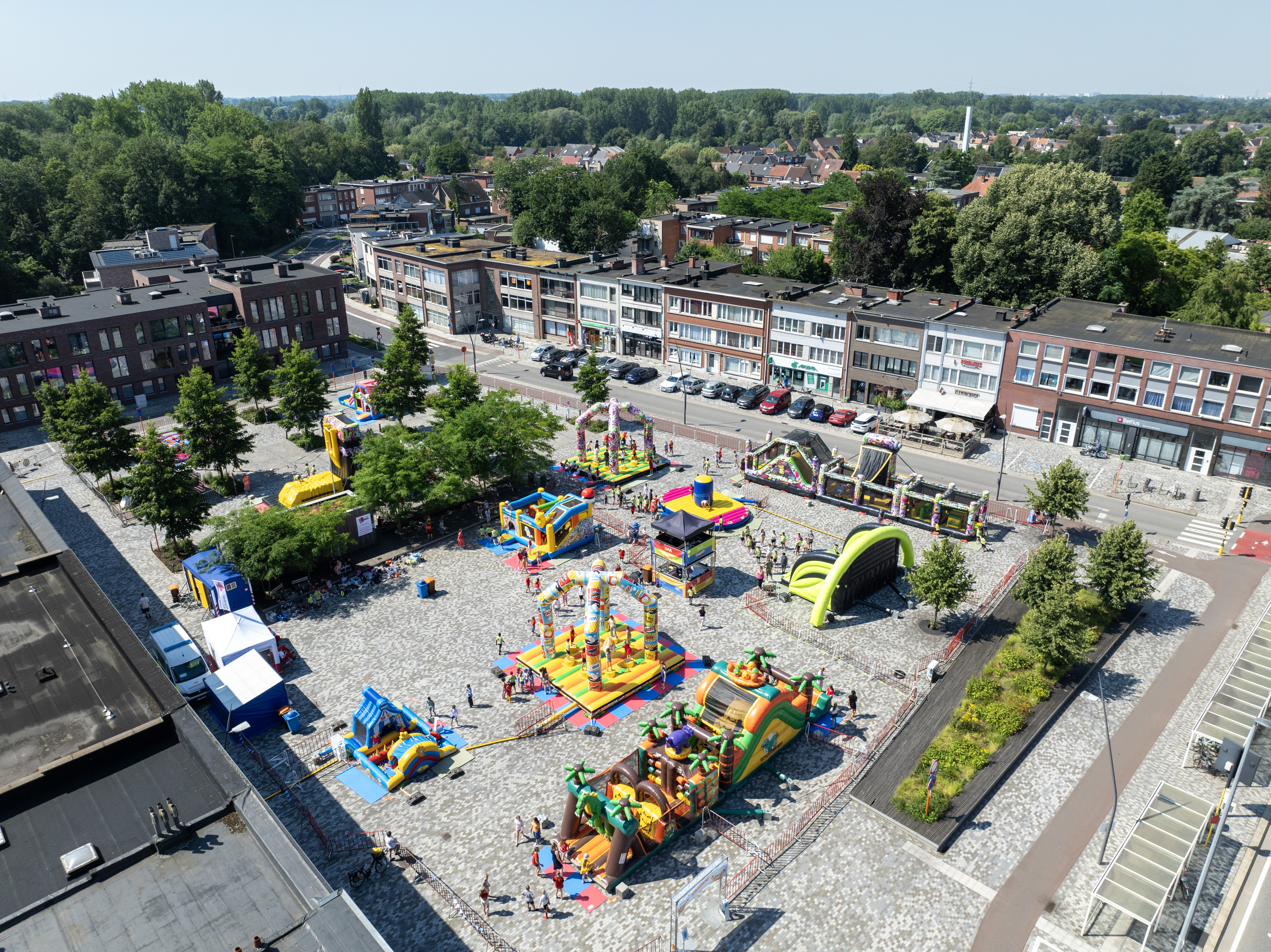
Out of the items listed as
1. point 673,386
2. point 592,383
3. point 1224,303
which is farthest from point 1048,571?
point 1224,303

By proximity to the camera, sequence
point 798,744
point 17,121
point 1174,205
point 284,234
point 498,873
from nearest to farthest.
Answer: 1. point 498,873
2. point 798,744
3. point 1174,205
4. point 284,234
5. point 17,121

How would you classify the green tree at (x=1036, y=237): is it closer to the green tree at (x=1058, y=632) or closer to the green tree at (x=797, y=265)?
the green tree at (x=797, y=265)

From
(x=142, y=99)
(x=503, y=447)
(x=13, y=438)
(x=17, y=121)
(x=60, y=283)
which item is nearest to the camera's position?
(x=503, y=447)

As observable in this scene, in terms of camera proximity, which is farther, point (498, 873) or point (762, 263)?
point (762, 263)

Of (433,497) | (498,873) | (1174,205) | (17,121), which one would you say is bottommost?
(498,873)

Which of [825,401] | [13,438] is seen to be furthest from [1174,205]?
[13,438]

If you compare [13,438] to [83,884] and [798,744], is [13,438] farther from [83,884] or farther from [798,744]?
[798,744]

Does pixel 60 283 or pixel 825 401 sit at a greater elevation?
pixel 60 283
